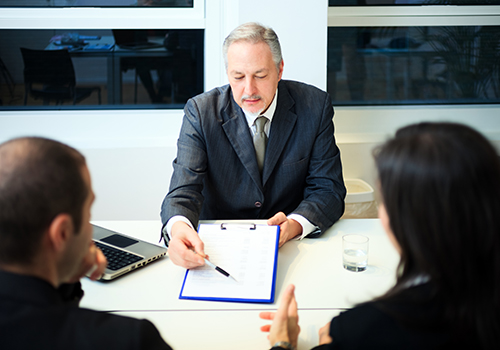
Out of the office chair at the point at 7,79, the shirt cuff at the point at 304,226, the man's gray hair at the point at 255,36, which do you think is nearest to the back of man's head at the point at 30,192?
the shirt cuff at the point at 304,226

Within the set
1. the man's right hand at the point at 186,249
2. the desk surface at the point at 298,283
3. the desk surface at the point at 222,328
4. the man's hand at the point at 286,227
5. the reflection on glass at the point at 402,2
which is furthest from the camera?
the reflection on glass at the point at 402,2

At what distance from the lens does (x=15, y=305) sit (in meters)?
0.77

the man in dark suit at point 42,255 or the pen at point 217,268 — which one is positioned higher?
the man in dark suit at point 42,255

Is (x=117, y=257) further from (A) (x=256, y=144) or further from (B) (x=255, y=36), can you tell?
(B) (x=255, y=36)

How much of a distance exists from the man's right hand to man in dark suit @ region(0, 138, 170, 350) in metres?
0.51

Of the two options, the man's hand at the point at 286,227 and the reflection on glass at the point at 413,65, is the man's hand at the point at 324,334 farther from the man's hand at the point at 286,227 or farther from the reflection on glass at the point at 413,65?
the reflection on glass at the point at 413,65

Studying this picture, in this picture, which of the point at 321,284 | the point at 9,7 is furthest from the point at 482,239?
the point at 9,7

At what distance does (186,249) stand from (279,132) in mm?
733

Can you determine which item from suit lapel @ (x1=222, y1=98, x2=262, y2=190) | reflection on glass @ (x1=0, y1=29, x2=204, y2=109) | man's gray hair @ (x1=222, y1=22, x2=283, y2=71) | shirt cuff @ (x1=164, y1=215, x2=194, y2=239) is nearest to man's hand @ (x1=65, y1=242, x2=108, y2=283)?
shirt cuff @ (x1=164, y1=215, x2=194, y2=239)

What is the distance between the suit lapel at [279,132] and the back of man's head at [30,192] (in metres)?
1.15

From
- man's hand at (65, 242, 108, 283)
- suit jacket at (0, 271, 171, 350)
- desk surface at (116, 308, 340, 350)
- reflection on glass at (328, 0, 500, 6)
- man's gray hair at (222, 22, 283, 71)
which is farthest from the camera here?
reflection on glass at (328, 0, 500, 6)

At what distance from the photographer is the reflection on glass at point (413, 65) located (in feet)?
9.98

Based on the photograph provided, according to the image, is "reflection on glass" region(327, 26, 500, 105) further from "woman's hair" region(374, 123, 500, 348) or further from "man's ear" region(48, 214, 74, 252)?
"man's ear" region(48, 214, 74, 252)

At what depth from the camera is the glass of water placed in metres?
1.42
